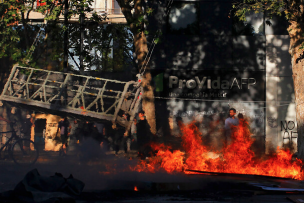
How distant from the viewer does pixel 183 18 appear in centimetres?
1498

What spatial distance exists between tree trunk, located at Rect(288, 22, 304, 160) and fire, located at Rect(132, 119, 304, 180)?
721 mm

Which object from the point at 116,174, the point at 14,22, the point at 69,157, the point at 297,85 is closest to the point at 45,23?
the point at 14,22

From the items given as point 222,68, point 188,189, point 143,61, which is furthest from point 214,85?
point 188,189

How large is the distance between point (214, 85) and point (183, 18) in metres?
3.24

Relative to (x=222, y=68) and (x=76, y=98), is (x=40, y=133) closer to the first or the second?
(x=76, y=98)

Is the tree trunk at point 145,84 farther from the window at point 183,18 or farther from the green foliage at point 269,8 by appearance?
the green foliage at point 269,8

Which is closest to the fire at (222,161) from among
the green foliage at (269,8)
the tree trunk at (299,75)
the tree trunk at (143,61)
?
the tree trunk at (299,75)

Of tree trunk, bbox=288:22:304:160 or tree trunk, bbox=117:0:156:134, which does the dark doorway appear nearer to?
tree trunk, bbox=117:0:156:134

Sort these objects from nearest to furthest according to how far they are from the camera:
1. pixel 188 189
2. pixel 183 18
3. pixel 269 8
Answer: pixel 188 189 → pixel 269 8 → pixel 183 18

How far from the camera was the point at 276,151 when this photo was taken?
1416cm

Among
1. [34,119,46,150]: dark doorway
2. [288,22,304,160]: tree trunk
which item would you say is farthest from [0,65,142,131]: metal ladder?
[288,22,304,160]: tree trunk

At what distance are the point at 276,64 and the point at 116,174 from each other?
9.50 m

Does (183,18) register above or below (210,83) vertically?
above

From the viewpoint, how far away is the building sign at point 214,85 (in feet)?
48.5
